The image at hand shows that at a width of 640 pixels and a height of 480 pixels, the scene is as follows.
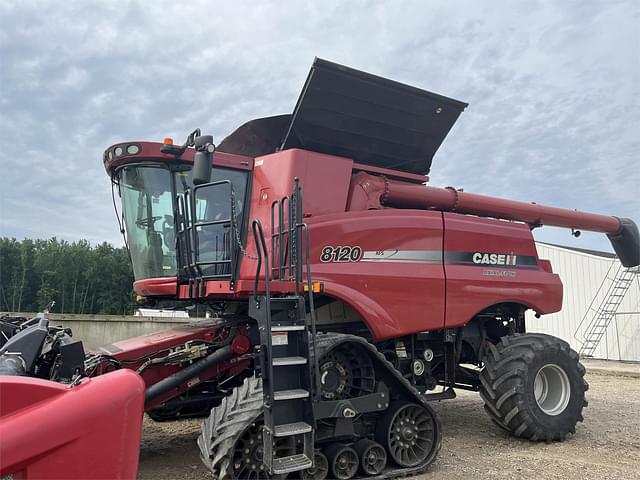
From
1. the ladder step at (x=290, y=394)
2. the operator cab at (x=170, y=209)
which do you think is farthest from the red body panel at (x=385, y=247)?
the ladder step at (x=290, y=394)

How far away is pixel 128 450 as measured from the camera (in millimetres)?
2146

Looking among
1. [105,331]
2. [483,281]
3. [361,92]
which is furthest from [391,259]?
[105,331]

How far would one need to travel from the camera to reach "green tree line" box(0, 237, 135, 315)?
3512 cm

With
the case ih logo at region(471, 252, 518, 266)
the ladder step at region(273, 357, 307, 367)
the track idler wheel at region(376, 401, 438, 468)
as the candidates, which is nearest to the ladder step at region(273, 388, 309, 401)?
the ladder step at region(273, 357, 307, 367)

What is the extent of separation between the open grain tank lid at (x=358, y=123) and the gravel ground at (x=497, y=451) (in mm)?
3197

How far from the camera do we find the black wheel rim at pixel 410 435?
4527 millimetres

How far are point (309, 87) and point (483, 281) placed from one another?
288 centimetres

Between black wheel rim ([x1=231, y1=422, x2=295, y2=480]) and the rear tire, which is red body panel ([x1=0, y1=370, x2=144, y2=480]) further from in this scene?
the rear tire

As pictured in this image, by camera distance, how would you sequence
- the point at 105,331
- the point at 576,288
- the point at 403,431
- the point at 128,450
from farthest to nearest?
the point at 576,288
the point at 105,331
the point at 403,431
the point at 128,450

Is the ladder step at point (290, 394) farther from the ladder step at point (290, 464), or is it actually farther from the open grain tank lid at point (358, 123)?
the open grain tank lid at point (358, 123)

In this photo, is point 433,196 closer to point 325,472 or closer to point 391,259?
point 391,259

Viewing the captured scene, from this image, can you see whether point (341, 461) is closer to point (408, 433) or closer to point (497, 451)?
point (408, 433)

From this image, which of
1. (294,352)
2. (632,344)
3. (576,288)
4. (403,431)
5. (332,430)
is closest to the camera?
(294,352)

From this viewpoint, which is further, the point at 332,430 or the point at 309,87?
the point at 309,87
